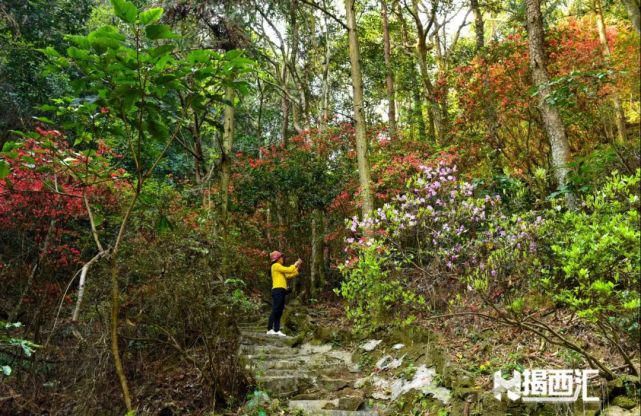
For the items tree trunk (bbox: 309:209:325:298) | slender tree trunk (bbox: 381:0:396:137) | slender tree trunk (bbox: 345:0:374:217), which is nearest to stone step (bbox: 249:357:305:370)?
slender tree trunk (bbox: 345:0:374:217)

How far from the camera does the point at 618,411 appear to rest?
3.11 metres

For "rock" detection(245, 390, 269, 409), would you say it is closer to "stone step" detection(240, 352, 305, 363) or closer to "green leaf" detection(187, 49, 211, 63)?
"stone step" detection(240, 352, 305, 363)

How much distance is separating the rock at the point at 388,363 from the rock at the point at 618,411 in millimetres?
2873

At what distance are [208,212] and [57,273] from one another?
2.79 m

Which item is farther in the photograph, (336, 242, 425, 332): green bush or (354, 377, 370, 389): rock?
(354, 377, 370, 389): rock

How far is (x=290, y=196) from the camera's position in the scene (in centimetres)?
1194

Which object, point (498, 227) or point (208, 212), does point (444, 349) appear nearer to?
point (498, 227)

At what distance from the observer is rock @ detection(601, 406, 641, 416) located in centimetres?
303

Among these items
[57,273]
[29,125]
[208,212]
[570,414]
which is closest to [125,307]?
[57,273]

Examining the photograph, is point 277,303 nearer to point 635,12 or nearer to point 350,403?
point 350,403

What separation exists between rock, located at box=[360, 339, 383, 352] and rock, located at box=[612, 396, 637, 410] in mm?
3940

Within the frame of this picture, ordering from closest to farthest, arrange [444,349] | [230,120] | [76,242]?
[444,349] < [76,242] < [230,120]

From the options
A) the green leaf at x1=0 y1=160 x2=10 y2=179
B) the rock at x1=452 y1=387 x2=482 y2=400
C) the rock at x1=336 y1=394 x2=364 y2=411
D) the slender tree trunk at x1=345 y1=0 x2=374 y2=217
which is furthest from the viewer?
the slender tree trunk at x1=345 y1=0 x2=374 y2=217

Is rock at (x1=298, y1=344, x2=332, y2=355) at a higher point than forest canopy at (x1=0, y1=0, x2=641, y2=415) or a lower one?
lower
